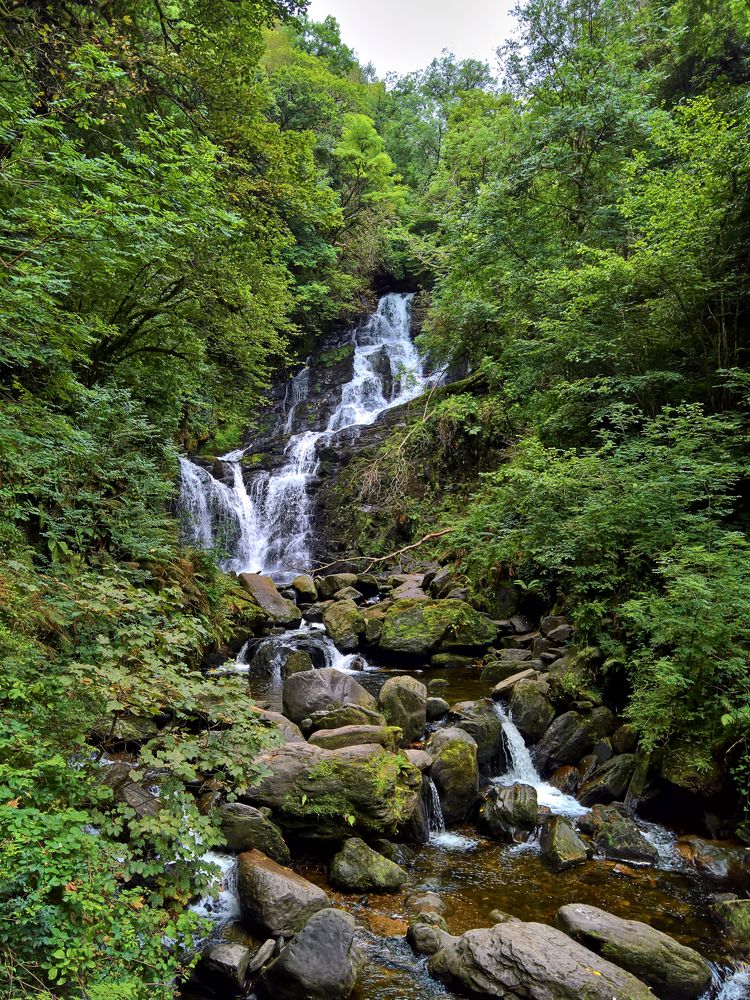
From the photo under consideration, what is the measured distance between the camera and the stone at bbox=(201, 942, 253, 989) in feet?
11.2

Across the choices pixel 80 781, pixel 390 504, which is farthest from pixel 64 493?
pixel 390 504

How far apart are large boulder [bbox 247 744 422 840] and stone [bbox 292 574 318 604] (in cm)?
793

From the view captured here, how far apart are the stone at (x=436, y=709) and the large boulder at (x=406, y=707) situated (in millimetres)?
293

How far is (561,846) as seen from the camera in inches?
195

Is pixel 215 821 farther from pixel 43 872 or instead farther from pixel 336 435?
pixel 336 435

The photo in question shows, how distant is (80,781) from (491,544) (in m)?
7.97

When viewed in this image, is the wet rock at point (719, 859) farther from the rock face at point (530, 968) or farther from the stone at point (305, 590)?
the stone at point (305, 590)

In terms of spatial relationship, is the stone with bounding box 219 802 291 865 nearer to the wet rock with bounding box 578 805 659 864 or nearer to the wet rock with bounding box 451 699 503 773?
the wet rock with bounding box 451 699 503 773

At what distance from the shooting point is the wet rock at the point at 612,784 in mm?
5758

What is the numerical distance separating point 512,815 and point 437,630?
14.4ft

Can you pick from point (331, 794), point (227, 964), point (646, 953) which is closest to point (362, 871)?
point (331, 794)

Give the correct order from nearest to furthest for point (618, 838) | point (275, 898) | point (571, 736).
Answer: point (275, 898), point (618, 838), point (571, 736)

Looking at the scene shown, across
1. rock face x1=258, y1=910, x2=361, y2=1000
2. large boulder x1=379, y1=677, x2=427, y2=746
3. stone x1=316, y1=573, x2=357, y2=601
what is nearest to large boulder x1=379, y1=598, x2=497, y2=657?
large boulder x1=379, y1=677, x2=427, y2=746

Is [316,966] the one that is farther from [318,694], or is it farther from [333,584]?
[333,584]
